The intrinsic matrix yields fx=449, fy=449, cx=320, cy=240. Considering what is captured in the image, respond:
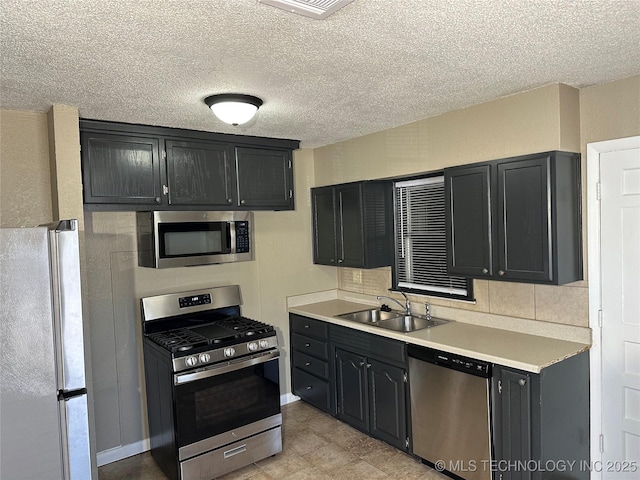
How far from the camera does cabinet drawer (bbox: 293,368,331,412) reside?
151 inches

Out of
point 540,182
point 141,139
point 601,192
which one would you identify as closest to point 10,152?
point 141,139

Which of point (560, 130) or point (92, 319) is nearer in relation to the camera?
point (560, 130)

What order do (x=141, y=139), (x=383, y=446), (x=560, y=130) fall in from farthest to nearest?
(x=383, y=446)
(x=141, y=139)
(x=560, y=130)

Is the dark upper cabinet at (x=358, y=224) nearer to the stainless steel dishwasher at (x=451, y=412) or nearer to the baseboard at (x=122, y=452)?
the stainless steel dishwasher at (x=451, y=412)

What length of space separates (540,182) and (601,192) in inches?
15.2

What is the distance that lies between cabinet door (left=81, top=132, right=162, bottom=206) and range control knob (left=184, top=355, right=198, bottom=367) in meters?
1.09

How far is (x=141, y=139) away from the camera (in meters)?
3.08

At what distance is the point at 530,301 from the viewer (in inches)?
115

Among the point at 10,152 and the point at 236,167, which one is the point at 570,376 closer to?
the point at 236,167

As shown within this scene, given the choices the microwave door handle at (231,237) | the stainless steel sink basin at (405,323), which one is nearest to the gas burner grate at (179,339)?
Answer: the microwave door handle at (231,237)

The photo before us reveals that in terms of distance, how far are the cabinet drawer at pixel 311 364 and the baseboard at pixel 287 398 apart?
32 centimetres

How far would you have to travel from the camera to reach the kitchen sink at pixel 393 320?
352 cm

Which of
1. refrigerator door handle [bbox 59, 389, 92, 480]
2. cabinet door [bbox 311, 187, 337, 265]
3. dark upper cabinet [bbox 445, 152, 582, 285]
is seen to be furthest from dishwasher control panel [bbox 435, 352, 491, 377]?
refrigerator door handle [bbox 59, 389, 92, 480]

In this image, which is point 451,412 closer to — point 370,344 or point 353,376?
point 370,344
